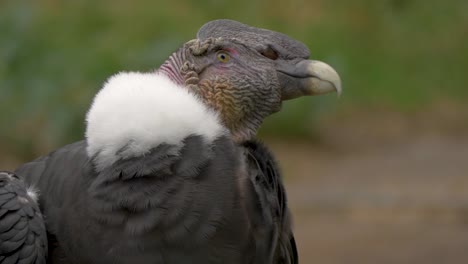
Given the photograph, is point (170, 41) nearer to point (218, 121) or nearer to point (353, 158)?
point (353, 158)

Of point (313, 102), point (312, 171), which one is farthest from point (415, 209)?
point (313, 102)

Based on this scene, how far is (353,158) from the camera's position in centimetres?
988

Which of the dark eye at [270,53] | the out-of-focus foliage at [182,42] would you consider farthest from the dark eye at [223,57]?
the out-of-focus foliage at [182,42]

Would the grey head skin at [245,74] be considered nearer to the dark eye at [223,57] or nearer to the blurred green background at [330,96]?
the dark eye at [223,57]

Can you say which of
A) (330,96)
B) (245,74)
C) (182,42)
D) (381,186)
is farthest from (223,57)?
(330,96)

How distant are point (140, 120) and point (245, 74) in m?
0.45

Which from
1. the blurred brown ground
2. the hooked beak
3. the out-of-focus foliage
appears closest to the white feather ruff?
the hooked beak

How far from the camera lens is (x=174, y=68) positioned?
10.8 feet

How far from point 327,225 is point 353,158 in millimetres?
2128

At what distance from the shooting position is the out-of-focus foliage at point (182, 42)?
880cm

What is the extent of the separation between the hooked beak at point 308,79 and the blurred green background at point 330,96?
4.03 m

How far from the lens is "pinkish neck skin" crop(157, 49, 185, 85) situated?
129 inches

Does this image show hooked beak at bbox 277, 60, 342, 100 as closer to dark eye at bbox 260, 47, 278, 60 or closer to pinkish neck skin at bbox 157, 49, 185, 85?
dark eye at bbox 260, 47, 278, 60

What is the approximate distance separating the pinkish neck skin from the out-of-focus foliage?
5242mm
